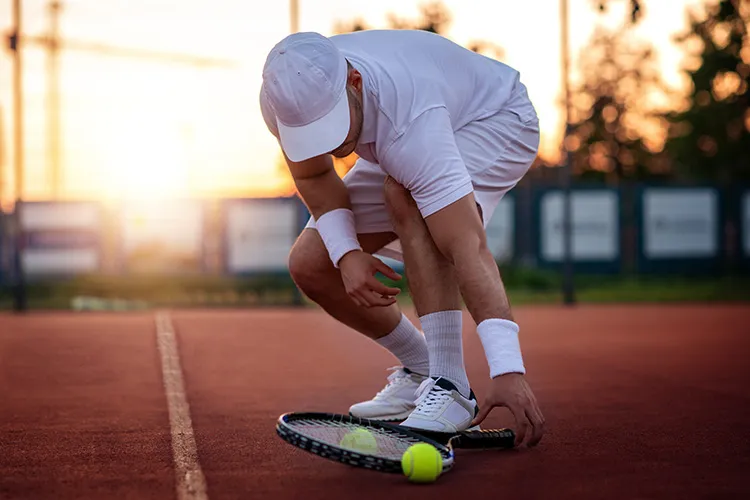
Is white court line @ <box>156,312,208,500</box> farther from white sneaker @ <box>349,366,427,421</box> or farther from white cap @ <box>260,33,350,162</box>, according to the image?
white cap @ <box>260,33,350,162</box>

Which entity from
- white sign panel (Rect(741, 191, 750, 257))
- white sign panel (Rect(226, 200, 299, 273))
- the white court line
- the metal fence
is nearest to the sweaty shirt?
the white court line

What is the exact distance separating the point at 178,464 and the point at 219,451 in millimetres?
239

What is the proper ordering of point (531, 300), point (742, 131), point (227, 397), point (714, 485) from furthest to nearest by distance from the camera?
1. point (742, 131)
2. point (531, 300)
3. point (227, 397)
4. point (714, 485)

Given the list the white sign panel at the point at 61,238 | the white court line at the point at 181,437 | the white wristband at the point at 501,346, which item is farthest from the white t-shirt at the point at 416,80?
the white sign panel at the point at 61,238

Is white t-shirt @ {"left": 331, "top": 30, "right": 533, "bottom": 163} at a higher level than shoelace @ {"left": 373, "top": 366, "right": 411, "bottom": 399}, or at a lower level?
higher

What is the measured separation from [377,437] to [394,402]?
806mm

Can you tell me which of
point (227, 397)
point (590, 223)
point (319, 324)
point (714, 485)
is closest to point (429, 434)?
point (714, 485)

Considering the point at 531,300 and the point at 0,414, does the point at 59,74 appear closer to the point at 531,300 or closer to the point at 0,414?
the point at 531,300

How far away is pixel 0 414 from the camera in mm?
4410

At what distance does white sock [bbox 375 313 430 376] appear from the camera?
14.0ft

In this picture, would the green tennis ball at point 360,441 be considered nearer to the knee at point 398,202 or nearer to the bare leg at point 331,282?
the knee at point 398,202

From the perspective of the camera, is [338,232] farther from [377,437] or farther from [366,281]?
[377,437]

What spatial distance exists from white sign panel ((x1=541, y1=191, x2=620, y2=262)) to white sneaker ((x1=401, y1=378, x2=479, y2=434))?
55.8 feet

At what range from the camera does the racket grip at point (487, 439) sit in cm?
346
